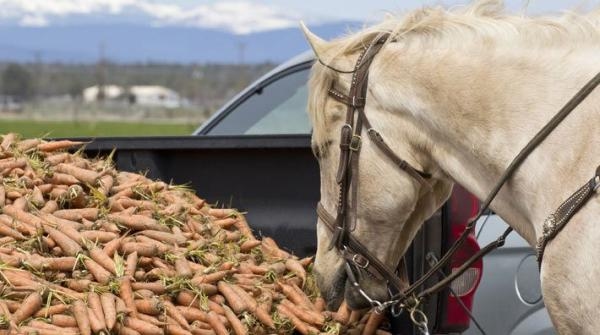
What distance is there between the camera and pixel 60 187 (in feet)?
14.6

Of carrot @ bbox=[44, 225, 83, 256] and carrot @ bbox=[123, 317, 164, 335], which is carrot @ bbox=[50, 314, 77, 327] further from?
carrot @ bbox=[44, 225, 83, 256]

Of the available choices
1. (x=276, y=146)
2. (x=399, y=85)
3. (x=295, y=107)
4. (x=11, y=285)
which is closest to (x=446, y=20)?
(x=399, y=85)

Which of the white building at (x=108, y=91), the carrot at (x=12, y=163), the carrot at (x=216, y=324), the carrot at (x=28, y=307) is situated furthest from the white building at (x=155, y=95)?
the carrot at (x=28, y=307)

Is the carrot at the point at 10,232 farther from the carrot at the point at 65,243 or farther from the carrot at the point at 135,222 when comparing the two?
the carrot at the point at 135,222

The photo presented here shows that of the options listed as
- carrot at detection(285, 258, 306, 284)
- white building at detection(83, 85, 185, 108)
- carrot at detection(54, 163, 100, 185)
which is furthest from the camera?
white building at detection(83, 85, 185, 108)

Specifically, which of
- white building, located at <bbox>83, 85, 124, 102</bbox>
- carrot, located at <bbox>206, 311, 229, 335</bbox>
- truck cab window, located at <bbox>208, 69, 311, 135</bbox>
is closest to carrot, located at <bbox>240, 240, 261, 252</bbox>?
carrot, located at <bbox>206, 311, 229, 335</bbox>

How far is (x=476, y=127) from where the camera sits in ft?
11.0

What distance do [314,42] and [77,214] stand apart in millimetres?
1301

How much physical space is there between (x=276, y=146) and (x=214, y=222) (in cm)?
45

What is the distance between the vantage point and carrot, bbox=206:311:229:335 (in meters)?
3.91

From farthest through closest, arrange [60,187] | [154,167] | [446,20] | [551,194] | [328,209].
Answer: [154,167]
[60,187]
[328,209]
[446,20]
[551,194]

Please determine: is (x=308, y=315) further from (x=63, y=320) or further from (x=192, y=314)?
(x=63, y=320)

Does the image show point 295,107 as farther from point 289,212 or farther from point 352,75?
point 352,75

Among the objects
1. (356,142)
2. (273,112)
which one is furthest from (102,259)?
(273,112)
